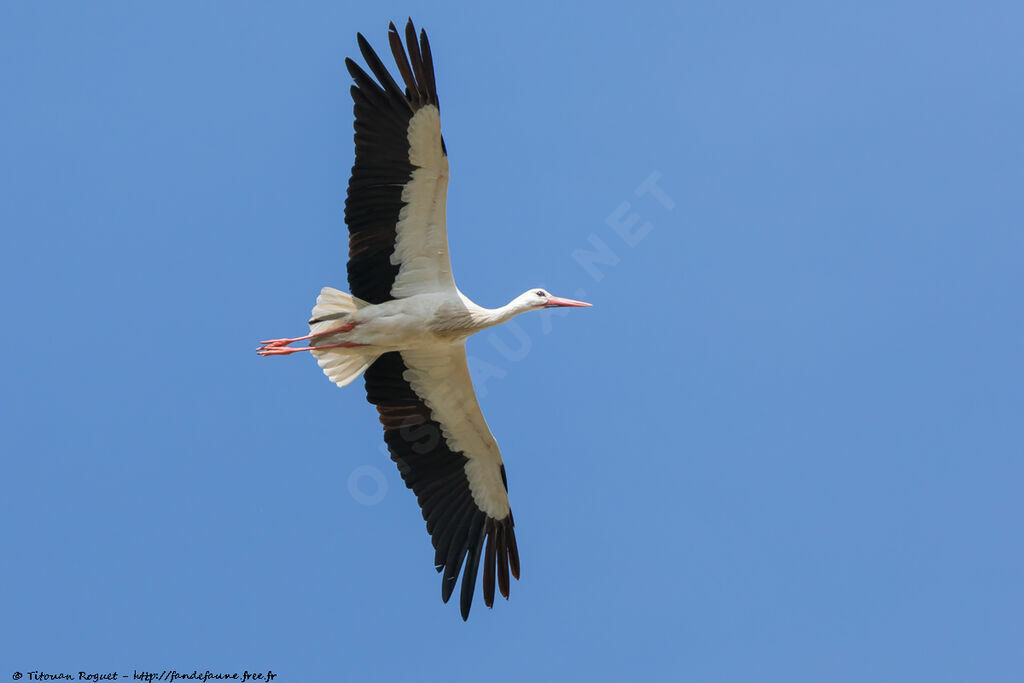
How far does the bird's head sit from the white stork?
0.01 metres

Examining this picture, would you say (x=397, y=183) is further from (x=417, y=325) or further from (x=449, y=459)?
(x=449, y=459)

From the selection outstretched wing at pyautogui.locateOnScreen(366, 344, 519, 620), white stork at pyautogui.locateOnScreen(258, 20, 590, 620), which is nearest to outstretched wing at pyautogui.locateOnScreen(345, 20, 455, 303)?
white stork at pyautogui.locateOnScreen(258, 20, 590, 620)

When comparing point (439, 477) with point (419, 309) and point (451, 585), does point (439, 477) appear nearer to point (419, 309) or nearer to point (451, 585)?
point (451, 585)

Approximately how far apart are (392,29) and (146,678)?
17.3ft

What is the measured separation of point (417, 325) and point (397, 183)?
3.70ft

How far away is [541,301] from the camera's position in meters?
9.86

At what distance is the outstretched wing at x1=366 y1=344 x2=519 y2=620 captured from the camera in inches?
386

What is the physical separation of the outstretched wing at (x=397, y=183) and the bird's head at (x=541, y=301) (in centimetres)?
65

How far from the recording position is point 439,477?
10008 mm

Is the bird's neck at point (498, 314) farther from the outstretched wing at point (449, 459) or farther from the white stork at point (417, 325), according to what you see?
the outstretched wing at point (449, 459)

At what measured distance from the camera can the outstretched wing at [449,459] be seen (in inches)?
386

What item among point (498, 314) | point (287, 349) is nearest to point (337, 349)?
point (287, 349)

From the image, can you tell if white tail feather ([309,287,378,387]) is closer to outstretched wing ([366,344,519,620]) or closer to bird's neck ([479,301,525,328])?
outstretched wing ([366,344,519,620])

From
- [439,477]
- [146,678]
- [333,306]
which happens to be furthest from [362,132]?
[146,678]
